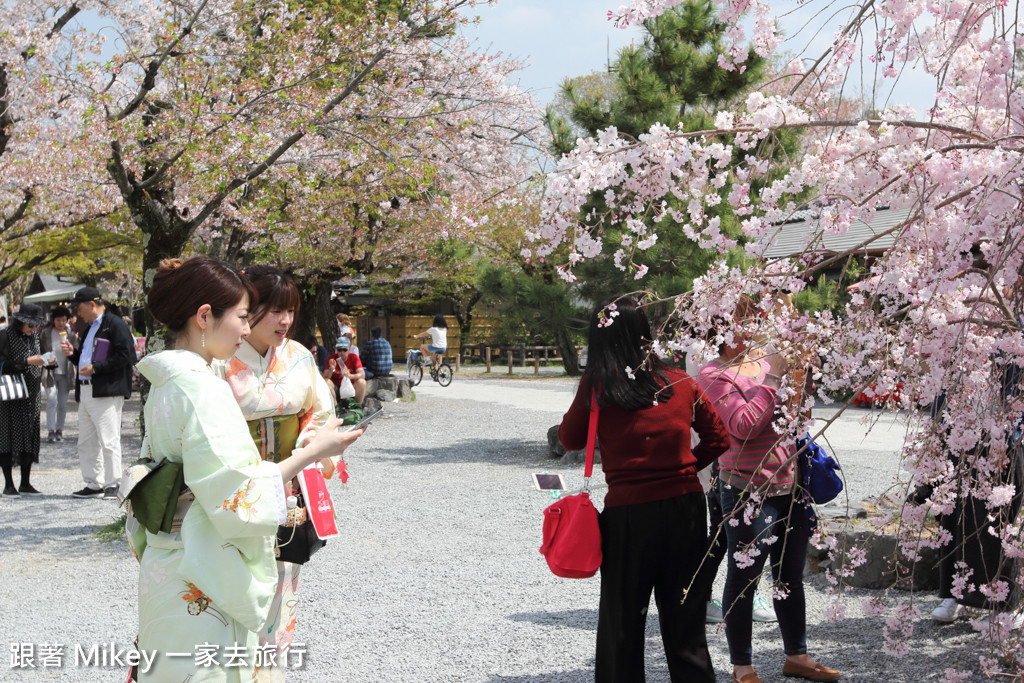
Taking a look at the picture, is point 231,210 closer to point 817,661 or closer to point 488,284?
point 488,284

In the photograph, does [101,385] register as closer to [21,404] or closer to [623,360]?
[21,404]

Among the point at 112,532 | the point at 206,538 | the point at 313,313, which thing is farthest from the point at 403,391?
the point at 206,538

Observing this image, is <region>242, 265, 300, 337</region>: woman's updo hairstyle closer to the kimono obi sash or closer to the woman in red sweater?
the kimono obi sash

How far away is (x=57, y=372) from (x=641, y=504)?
1002 centimetres

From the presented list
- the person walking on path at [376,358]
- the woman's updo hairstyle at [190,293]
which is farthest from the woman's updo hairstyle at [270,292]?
the person walking on path at [376,358]

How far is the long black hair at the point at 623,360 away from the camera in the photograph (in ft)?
9.10

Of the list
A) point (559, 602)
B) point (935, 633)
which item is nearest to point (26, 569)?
point (559, 602)

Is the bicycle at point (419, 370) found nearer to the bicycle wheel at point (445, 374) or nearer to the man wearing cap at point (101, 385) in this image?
the bicycle wheel at point (445, 374)

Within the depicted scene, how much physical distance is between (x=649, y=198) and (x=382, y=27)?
5.34 m

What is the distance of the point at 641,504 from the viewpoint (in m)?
2.78

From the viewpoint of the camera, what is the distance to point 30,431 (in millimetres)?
7434

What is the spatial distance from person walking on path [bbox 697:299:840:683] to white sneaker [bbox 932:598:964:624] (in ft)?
3.03

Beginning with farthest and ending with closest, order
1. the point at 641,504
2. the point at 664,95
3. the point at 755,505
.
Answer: the point at 664,95
the point at 755,505
the point at 641,504

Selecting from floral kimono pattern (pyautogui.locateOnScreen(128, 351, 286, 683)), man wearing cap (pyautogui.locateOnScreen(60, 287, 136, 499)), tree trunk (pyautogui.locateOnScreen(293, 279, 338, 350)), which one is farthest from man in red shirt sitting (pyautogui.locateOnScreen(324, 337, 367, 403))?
floral kimono pattern (pyautogui.locateOnScreen(128, 351, 286, 683))
